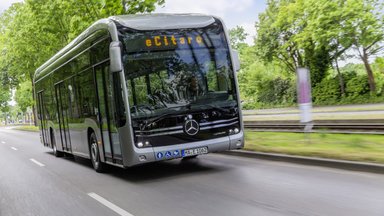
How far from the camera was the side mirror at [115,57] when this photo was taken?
821 cm

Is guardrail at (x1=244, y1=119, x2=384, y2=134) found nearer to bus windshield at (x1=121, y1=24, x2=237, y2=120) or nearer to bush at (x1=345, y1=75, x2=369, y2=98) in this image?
bus windshield at (x1=121, y1=24, x2=237, y2=120)

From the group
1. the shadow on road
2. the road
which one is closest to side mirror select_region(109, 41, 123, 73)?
the road

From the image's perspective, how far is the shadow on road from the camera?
9.34 m

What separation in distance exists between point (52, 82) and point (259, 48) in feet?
123

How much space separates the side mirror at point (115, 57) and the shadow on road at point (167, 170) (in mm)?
2292

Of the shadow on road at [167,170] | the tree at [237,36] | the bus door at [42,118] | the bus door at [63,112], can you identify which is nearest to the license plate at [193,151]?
the shadow on road at [167,170]

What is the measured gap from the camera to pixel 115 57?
325 inches

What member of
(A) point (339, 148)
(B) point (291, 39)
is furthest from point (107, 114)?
(B) point (291, 39)

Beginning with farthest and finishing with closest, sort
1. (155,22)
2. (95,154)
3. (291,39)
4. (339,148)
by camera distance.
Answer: (291,39) → (95,154) → (339,148) → (155,22)

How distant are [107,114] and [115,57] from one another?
160 centimetres

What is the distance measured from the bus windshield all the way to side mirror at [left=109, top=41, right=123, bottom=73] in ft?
0.81

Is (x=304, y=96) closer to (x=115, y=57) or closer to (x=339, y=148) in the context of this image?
(x=339, y=148)

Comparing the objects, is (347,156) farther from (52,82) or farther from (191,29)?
(52,82)

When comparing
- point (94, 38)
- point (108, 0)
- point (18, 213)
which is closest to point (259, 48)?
point (108, 0)
